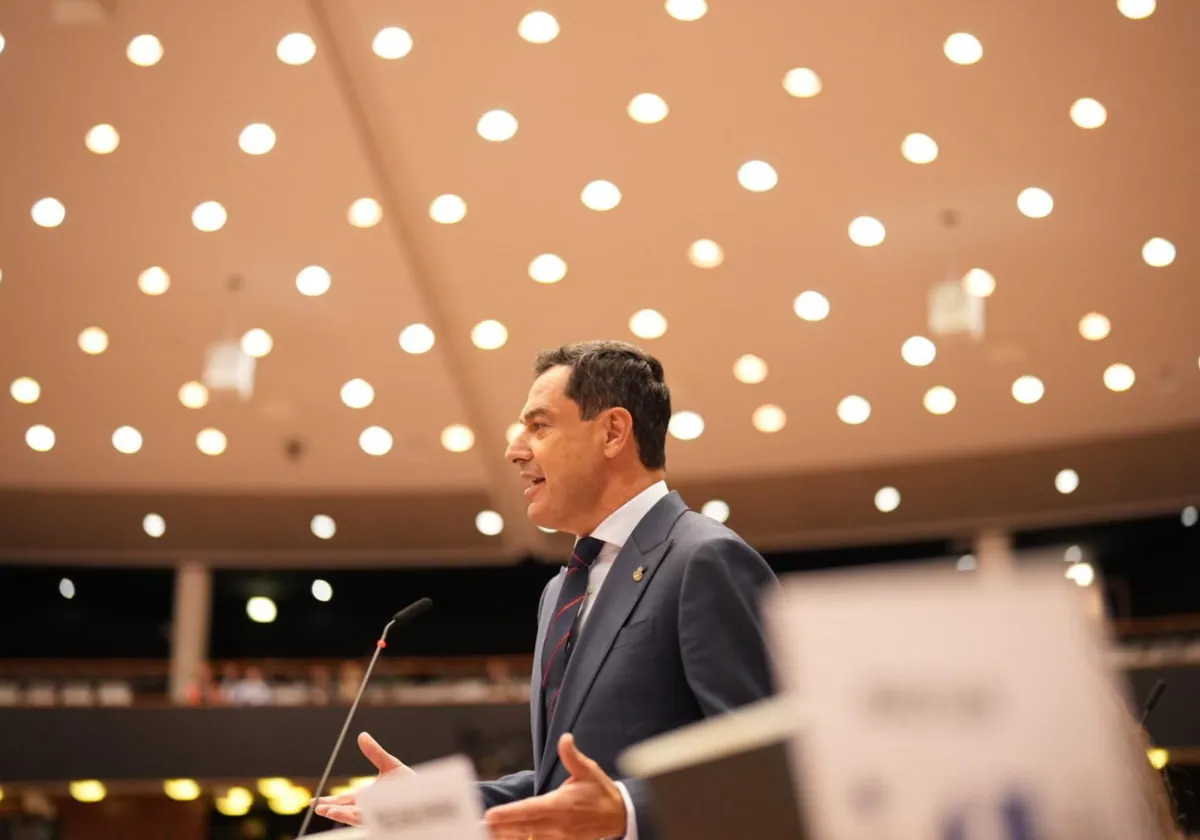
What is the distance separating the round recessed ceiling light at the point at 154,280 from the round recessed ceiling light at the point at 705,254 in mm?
3821

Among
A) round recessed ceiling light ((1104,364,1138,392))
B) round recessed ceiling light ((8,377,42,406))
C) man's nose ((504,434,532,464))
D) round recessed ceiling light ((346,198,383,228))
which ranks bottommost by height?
man's nose ((504,434,532,464))

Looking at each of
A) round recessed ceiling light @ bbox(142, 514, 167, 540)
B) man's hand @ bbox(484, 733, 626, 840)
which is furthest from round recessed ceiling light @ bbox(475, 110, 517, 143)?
man's hand @ bbox(484, 733, 626, 840)

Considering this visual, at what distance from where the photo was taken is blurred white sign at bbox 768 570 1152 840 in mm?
864

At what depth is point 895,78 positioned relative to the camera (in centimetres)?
863

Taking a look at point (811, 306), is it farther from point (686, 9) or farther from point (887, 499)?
point (887, 499)

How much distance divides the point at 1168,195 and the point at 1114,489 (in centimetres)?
369

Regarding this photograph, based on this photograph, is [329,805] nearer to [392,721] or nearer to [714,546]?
[714,546]

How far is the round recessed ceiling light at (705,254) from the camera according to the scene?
9914mm

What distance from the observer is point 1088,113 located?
8.69 meters

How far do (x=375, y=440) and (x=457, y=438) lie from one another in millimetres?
696

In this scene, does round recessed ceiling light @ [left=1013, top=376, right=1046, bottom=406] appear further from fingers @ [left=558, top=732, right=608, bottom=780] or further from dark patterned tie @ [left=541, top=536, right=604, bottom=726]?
fingers @ [left=558, top=732, right=608, bottom=780]

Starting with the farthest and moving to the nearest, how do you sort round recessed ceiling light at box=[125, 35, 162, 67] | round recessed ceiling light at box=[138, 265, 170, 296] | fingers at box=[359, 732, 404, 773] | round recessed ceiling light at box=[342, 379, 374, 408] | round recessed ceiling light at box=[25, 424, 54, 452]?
round recessed ceiling light at box=[25, 424, 54, 452], round recessed ceiling light at box=[342, 379, 374, 408], round recessed ceiling light at box=[138, 265, 170, 296], round recessed ceiling light at box=[125, 35, 162, 67], fingers at box=[359, 732, 404, 773]

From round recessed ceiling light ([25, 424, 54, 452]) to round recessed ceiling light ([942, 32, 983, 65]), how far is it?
7.70 meters

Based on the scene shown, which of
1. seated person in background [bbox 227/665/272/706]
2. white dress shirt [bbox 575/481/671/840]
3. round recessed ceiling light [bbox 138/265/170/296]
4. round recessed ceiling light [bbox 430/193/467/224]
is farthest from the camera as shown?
seated person in background [bbox 227/665/272/706]
